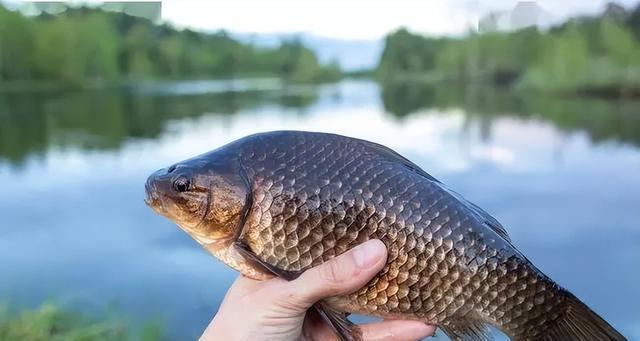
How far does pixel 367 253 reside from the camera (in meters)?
1.28

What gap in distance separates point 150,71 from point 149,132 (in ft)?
17.6

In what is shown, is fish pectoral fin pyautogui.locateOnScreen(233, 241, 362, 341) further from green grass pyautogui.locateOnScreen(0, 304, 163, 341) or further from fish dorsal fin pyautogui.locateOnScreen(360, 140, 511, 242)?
green grass pyautogui.locateOnScreen(0, 304, 163, 341)

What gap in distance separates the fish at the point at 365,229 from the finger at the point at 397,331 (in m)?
0.08

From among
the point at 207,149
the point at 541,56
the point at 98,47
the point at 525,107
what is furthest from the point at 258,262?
the point at 98,47

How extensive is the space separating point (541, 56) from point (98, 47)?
11.9 meters

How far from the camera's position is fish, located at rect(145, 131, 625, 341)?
1.33 metres

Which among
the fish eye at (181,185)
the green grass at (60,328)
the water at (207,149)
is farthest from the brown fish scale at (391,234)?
the water at (207,149)

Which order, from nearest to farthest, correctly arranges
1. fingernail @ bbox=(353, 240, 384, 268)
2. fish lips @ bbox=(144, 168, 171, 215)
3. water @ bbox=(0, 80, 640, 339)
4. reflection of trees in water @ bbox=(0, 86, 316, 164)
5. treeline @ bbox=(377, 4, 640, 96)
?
fingernail @ bbox=(353, 240, 384, 268) → fish lips @ bbox=(144, 168, 171, 215) → water @ bbox=(0, 80, 640, 339) → reflection of trees in water @ bbox=(0, 86, 316, 164) → treeline @ bbox=(377, 4, 640, 96)

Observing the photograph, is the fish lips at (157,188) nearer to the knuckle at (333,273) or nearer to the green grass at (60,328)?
the knuckle at (333,273)

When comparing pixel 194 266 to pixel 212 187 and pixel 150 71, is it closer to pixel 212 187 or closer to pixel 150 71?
pixel 212 187

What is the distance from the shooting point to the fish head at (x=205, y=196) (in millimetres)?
1333

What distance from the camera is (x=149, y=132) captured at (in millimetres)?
15219

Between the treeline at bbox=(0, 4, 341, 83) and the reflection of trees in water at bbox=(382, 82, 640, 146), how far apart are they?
4335 mm

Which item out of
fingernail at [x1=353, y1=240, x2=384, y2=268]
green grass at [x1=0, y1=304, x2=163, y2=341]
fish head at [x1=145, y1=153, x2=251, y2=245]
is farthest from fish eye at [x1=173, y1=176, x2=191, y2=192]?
green grass at [x1=0, y1=304, x2=163, y2=341]
